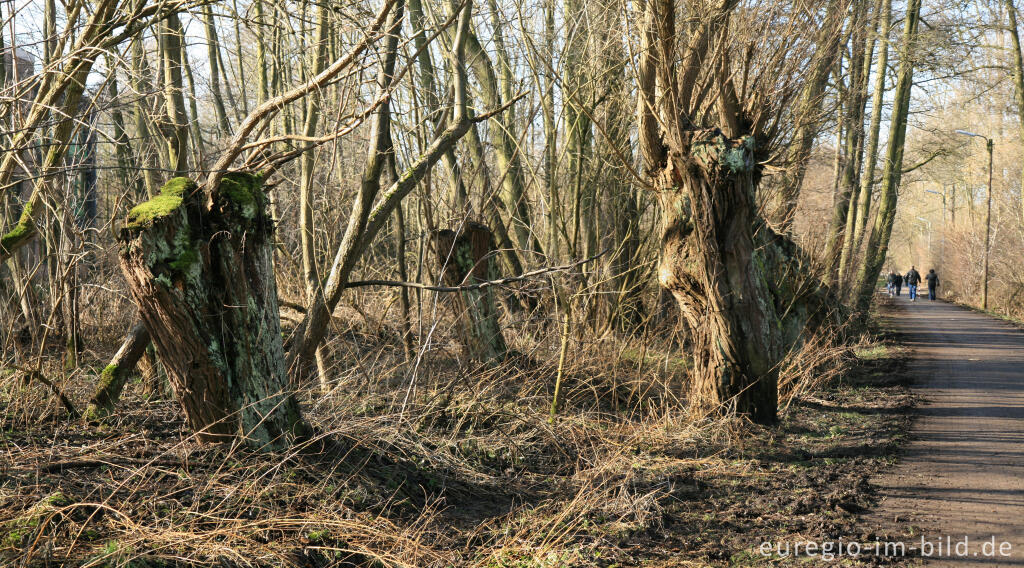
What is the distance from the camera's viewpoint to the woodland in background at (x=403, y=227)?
4664mm

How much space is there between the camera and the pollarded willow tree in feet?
23.2

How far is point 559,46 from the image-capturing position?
365 inches

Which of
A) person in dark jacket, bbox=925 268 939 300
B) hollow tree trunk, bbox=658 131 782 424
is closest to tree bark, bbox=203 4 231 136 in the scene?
hollow tree trunk, bbox=658 131 782 424

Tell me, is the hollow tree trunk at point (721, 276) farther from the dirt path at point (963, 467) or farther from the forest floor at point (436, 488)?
the dirt path at point (963, 467)

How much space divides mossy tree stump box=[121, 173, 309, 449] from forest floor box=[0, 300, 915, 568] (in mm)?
265

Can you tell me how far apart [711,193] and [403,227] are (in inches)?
134

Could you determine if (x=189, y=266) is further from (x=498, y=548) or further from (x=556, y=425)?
(x=556, y=425)

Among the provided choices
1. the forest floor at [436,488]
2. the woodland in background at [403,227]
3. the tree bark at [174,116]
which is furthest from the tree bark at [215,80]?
the forest floor at [436,488]

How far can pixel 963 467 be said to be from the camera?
20.0ft

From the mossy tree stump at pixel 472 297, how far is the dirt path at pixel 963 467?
413 centimetres

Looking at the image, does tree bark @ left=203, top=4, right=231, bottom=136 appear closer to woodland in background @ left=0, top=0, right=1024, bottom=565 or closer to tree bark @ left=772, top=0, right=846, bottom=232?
woodland in background @ left=0, top=0, right=1024, bottom=565

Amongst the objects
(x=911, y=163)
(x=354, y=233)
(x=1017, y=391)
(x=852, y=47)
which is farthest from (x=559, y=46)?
(x=911, y=163)

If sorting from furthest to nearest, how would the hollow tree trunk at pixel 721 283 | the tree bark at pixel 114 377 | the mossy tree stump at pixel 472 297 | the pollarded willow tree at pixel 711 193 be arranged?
1. the mossy tree stump at pixel 472 297
2. the hollow tree trunk at pixel 721 283
3. the pollarded willow tree at pixel 711 193
4. the tree bark at pixel 114 377

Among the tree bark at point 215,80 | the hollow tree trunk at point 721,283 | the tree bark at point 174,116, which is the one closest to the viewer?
the tree bark at point 174,116
